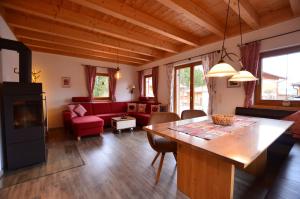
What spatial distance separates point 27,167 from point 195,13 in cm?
380

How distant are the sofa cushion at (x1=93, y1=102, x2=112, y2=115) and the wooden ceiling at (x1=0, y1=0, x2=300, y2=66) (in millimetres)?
2237

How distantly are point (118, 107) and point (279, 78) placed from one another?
4.94 m

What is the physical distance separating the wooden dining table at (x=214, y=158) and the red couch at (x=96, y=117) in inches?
110

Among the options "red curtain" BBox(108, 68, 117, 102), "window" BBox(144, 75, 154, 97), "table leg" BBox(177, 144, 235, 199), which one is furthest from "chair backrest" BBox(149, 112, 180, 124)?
"red curtain" BBox(108, 68, 117, 102)

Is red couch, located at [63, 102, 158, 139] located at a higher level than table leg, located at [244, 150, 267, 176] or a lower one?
higher

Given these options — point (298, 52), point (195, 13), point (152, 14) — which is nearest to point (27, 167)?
point (152, 14)

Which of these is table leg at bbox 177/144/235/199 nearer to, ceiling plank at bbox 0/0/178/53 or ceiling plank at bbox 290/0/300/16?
ceiling plank at bbox 290/0/300/16

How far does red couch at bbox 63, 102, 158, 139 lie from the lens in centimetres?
378

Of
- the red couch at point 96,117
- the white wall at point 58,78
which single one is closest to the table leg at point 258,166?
the red couch at point 96,117

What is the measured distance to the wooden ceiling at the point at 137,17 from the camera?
2.33m

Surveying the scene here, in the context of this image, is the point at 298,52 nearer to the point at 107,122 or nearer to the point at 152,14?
the point at 152,14

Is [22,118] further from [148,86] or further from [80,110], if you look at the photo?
[148,86]

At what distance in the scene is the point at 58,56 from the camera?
5039 mm

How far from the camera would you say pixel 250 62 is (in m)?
3.06
